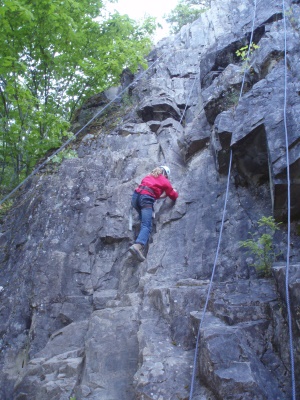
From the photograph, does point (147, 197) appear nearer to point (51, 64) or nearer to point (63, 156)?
point (63, 156)

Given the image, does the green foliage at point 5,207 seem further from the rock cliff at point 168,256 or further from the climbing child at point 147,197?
the climbing child at point 147,197

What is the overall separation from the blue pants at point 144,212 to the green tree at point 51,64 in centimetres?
329

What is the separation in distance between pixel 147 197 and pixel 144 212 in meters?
0.29

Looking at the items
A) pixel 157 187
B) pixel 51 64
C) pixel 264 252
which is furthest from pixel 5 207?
pixel 264 252

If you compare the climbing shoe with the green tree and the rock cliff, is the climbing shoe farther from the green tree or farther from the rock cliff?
the green tree

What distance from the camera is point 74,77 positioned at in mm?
10977

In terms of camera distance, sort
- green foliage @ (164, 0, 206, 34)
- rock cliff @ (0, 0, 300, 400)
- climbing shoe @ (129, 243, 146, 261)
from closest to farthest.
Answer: rock cliff @ (0, 0, 300, 400) < climbing shoe @ (129, 243, 146, 261) < green foliage @ (164, 0, 206, 34)

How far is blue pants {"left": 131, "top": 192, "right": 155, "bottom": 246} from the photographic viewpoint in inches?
266

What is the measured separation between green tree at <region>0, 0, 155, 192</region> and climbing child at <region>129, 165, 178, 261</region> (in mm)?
3211

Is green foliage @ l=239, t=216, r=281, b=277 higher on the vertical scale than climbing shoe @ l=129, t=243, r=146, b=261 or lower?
lower

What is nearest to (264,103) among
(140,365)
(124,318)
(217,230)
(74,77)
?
(217,230)

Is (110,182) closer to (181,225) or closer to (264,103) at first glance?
(181,225)

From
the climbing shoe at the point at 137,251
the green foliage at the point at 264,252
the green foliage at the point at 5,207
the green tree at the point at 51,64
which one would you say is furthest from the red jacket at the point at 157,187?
the green foliage at the point at 5,207

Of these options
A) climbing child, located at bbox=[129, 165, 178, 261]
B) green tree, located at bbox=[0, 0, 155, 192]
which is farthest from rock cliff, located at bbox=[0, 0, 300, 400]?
green tree, located at bbox=[0, 0, 155, 192]
